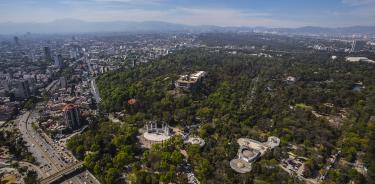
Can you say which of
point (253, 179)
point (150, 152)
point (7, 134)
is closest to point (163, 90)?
point (150, 152)

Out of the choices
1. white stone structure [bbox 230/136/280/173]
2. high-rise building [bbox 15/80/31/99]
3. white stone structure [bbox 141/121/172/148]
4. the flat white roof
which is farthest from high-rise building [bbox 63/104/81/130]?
white stone structure [bbox 230/136/280/173]

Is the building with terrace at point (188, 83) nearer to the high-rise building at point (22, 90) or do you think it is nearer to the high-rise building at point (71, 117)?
the high-rise building at point (71, 117)

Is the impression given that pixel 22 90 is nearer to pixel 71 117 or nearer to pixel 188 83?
pixel 71 117

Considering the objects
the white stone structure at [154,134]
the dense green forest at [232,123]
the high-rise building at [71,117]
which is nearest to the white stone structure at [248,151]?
the dense green forest at [232,123]

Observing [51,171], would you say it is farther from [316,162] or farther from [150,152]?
[316,162]

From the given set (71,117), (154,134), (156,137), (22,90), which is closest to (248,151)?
(156,137)

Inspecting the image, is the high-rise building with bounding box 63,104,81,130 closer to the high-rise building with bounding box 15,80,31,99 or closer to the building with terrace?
the building with terrace
